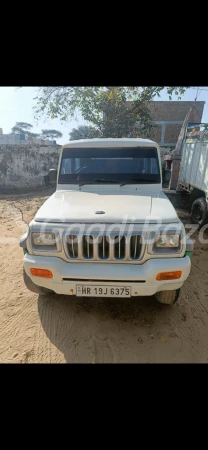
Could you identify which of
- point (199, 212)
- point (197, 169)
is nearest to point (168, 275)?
point (199, 212)

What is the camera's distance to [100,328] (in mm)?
2531

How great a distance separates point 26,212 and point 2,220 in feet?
2.77

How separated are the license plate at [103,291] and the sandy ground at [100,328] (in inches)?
20.6

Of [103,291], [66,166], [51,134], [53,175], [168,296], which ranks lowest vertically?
[168,296]

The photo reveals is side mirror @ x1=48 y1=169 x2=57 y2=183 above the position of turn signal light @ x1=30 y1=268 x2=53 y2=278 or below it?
above

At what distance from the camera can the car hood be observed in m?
2.28

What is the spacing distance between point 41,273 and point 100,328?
89cm

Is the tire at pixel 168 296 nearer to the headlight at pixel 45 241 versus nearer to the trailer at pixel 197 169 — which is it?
the headlight at pixel 45 241

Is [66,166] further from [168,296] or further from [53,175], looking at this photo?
[168,296]

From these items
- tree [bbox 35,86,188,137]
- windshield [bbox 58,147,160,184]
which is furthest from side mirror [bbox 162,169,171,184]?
tree [bbox 35,86,188,137]

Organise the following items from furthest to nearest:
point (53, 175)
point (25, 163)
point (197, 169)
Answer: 1. point (25, 163)
2. point (197, 169)
3. point (53, 175)

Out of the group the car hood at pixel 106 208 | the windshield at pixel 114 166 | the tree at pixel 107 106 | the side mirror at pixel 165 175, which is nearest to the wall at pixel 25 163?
the tree at pixel 107 106

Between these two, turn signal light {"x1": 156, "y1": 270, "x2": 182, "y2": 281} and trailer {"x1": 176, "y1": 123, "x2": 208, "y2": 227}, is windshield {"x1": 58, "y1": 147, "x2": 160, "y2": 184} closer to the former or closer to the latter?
turn signal light {"x1": 156, "y1": 270, "x2": 182, "y2": 281}

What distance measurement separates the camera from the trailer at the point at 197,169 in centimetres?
527
